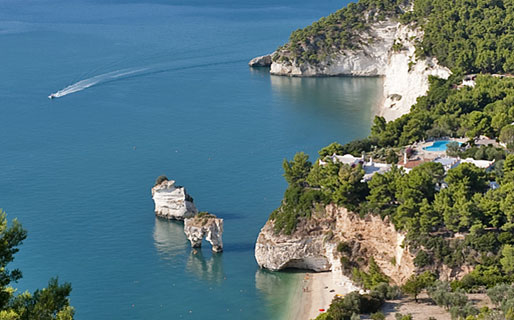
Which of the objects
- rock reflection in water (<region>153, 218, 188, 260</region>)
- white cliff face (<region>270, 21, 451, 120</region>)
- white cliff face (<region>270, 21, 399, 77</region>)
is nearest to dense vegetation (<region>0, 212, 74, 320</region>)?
rock reflection in water (<region>153, 218, 188, 260</region>)

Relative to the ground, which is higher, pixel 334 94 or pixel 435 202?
pixel 334 94

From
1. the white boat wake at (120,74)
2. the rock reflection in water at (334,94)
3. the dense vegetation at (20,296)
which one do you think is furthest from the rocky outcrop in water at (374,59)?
the dense vegetation at (20,296)

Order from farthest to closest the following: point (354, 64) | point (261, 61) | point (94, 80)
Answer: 1. point (261, 61)
2. point (354, 64)
3. point (94, 80)

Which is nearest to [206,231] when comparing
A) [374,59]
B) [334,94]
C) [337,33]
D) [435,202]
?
[435,202]

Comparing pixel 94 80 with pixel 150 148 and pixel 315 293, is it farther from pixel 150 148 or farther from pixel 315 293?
pixel 315 293

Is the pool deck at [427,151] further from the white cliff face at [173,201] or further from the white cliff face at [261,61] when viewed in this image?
the white cliff face at [261,61]

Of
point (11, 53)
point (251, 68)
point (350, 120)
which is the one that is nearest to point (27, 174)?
point (350, 120)

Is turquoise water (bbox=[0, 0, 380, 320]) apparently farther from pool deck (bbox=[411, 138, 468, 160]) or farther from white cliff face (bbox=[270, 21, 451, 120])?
pool deck (bbox=[411, 138, 468, 160])
